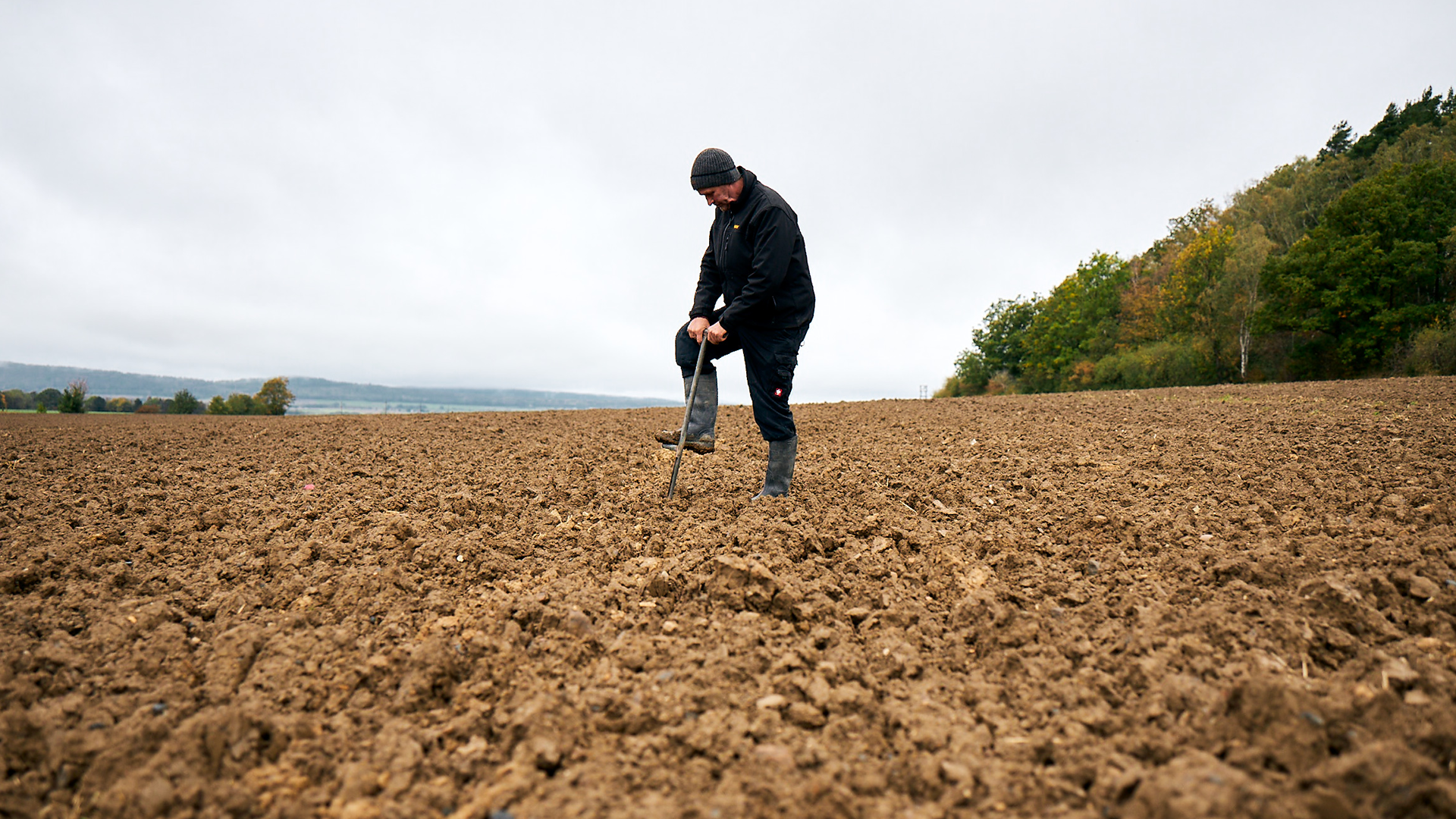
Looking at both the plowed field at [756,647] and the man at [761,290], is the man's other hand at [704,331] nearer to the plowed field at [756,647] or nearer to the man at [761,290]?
the man at [761,290]

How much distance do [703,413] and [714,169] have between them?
5.78 feet

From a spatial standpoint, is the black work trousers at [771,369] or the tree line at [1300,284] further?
the tree line at [1300,284]

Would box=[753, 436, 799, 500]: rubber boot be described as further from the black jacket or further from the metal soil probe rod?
the black jacket

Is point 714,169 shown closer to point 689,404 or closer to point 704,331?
point 704,331

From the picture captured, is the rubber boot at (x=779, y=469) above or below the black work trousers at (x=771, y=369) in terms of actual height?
below

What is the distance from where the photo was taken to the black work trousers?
4.32 metres

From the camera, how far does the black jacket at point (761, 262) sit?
4121 millimetres

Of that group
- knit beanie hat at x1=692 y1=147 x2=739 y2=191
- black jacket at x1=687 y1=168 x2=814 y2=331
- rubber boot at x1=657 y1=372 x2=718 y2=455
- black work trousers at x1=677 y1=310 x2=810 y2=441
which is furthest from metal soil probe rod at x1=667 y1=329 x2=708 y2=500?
knit beanie hat at x1=692 y1=147 x2=739 y2=191

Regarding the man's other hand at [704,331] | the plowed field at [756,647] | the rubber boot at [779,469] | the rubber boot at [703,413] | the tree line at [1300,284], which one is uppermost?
the tree line at [1300,284]

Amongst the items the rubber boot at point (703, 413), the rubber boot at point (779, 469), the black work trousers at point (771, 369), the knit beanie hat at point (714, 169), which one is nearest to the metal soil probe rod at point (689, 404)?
the rubber boot at point (703, 413)

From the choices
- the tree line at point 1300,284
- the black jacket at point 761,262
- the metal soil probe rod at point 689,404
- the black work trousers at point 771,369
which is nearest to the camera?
the black jacket at point 761,262

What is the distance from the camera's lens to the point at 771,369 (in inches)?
172

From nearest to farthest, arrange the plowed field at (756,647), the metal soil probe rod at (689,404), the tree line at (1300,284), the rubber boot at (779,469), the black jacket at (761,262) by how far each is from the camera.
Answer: the plowed field at (756,647) < the black jacket at (761,262) < the rubber boot at (779,469) < the metal soil probe rod at (689,404) < the tree line at (1300,284)

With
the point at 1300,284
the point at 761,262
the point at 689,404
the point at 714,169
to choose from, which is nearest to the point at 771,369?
the point at 761,262
